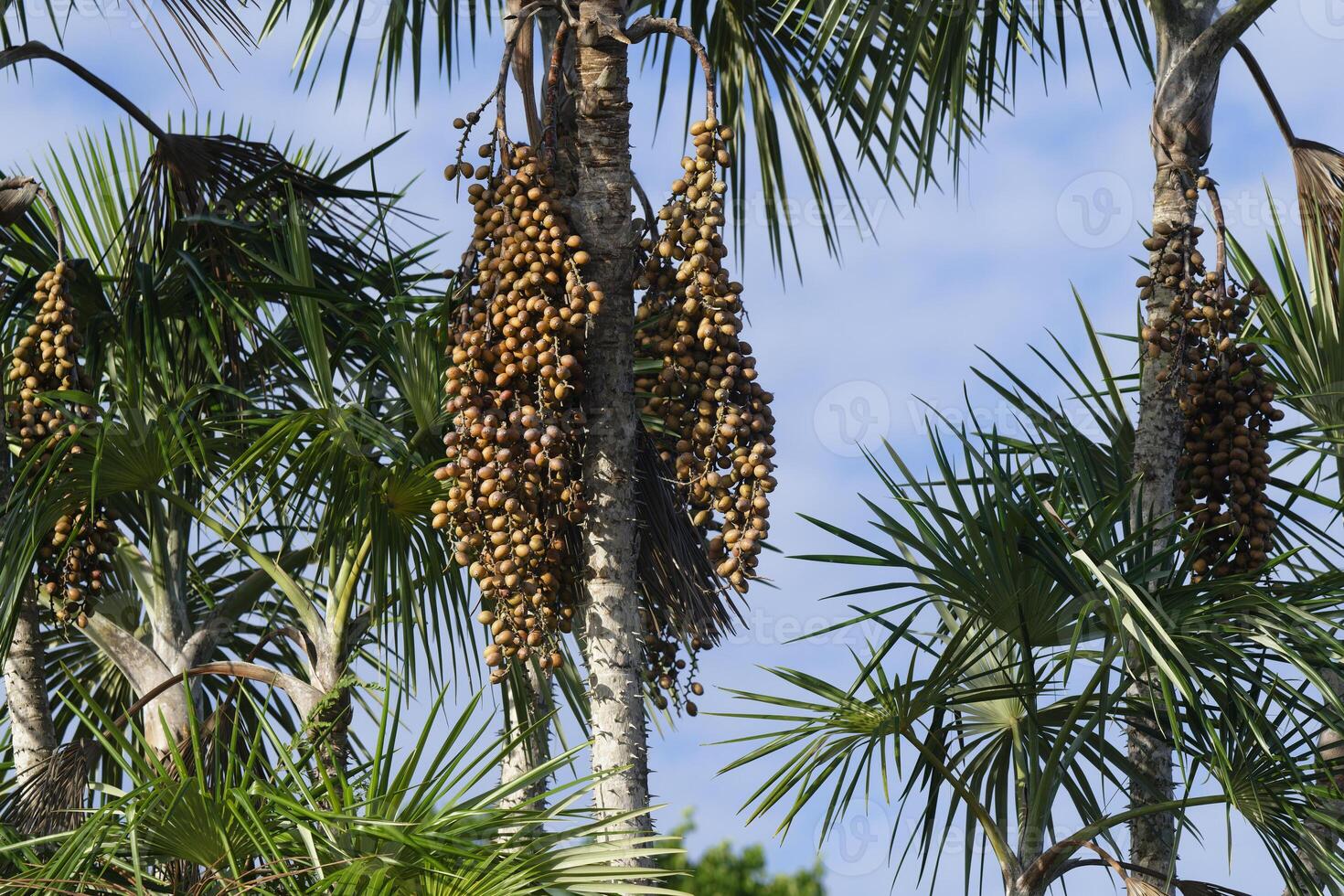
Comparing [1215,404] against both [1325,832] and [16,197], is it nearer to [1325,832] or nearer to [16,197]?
[1325,832]

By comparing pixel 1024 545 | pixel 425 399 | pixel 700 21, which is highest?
pixel 700 21

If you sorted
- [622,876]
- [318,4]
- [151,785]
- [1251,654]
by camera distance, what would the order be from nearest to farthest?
[622,876] < [151,785] < [1251,654] < [318,4]

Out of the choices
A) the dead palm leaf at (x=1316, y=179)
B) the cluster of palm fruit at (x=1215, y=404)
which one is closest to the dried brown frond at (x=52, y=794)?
the cluster of palm fruit at (x=1215, y=404)

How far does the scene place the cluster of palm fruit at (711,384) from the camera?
3.04 meters

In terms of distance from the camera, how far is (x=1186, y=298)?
4.29 m

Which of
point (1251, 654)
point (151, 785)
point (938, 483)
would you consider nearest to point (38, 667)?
point (151, 785)

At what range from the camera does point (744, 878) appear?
3902 mm

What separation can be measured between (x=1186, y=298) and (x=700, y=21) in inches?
101

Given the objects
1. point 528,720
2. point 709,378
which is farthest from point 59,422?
point 709,378

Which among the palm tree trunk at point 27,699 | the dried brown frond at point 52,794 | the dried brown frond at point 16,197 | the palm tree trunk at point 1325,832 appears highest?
the dried brown frond at point 16,197

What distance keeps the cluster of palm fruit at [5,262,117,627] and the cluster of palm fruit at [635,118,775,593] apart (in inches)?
83.0

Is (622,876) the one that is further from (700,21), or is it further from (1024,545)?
(700,21)

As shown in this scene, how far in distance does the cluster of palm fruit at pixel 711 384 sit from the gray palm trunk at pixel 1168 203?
159 centimetres

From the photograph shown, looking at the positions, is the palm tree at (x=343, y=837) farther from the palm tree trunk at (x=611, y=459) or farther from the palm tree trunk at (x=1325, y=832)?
the palm tree trunk at (x=1325, y=832)
